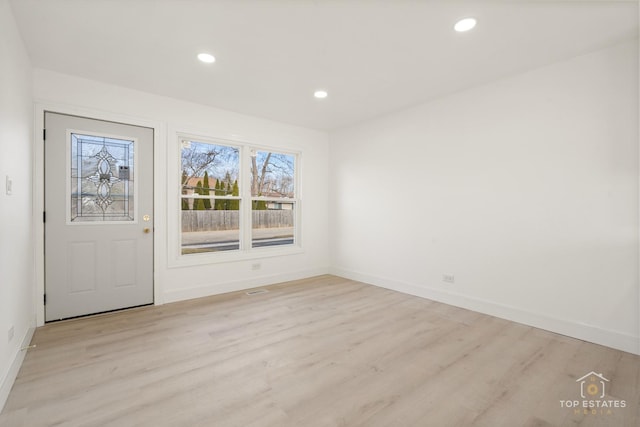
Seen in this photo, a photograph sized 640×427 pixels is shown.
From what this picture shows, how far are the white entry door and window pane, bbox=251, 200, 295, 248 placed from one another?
5.13 ft

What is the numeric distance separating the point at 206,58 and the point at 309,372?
9.78ft

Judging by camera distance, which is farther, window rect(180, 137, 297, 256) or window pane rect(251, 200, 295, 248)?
window pane rect(251, 200, 295, 248)

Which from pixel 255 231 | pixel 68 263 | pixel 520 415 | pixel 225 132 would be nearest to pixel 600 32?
pixel 520 415

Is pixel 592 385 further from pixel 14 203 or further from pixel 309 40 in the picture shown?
pixel 14 203

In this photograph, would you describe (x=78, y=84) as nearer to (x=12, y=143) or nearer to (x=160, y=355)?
(x=12, y=143)

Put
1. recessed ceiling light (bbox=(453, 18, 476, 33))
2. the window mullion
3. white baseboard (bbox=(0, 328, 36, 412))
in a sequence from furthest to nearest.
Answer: the window mullion < recessed ceiling light (bbox=(453, 18, 476, 33)) < white baseboard (bbox=(0, 328, 36, 412))

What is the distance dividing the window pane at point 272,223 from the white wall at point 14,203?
264 centimetres

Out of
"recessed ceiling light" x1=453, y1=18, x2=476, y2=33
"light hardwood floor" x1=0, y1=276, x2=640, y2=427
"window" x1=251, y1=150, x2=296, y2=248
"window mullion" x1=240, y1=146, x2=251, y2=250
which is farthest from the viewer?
"window" x1=251, y1=150, x2=296, y2=248

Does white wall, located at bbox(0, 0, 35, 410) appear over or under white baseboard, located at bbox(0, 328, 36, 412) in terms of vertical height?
over

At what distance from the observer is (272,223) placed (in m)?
5.10

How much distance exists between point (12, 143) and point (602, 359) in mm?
4963

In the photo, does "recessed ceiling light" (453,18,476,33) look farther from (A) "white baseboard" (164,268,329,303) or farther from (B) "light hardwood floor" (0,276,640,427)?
(A) "white baseboard" (164,268,329,303)

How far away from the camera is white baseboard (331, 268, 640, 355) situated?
258 cm

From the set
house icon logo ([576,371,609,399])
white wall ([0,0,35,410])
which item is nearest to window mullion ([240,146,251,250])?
white wall ([0,0,35,410])
